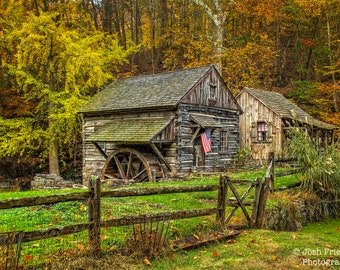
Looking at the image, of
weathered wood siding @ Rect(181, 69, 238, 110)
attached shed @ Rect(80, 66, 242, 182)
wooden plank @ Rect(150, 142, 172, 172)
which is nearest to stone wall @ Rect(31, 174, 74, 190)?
attached shed @ Rect(80, 66, 242, 182)

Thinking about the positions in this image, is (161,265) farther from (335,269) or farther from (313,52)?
(313,52)

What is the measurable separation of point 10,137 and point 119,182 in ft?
32.6

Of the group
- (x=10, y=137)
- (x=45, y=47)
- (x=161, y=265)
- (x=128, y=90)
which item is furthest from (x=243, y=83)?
(x=161, y=265)

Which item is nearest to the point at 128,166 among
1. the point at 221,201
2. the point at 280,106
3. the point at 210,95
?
the point at 210,95

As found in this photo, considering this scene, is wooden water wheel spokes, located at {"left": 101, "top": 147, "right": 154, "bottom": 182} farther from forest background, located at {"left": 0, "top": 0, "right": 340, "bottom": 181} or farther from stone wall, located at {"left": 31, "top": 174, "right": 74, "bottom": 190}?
forest background, located at {"left": 0, "top": 0, "right": 340, "bottom": 181}

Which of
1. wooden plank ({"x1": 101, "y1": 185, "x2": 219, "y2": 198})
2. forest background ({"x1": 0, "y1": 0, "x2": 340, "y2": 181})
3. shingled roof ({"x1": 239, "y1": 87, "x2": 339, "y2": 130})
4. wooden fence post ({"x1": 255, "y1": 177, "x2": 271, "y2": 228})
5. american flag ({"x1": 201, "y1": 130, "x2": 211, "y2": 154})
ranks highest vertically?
forest background ({"x1": 0, "y1": 0, "x2": 340, "y2": 181})

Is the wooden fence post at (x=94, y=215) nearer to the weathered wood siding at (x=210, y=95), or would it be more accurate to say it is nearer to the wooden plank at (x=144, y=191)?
the wooden plank at (x=144, y=191)

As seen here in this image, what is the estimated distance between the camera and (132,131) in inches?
703

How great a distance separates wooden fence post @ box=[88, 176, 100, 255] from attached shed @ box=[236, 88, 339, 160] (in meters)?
17.6

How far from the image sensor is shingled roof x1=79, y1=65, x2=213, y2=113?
18.4 meters

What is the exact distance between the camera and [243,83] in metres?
30.0

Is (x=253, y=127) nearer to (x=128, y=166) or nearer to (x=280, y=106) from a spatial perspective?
(x=280, y=106)

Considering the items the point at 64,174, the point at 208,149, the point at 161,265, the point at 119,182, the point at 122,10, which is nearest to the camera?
the point at 161,265

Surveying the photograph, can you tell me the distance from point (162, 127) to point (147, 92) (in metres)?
3.69
